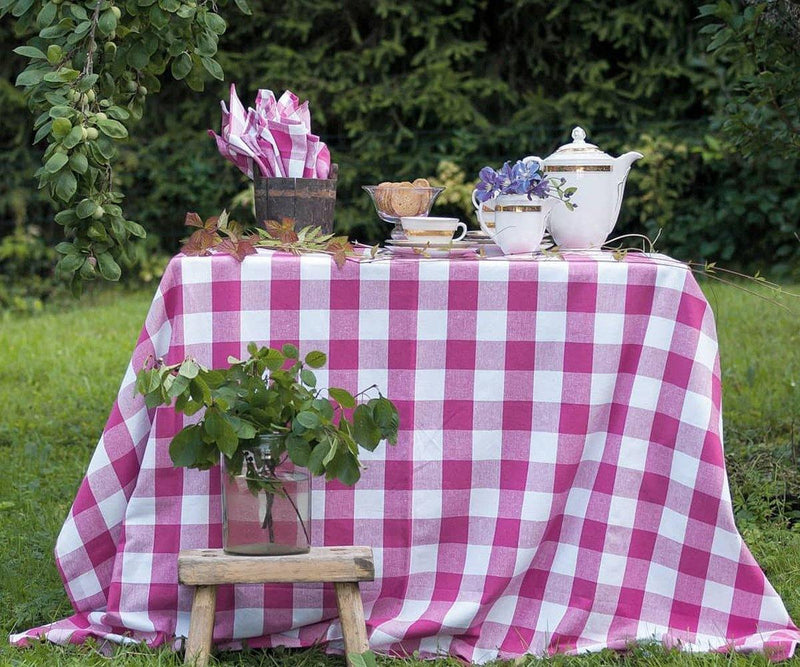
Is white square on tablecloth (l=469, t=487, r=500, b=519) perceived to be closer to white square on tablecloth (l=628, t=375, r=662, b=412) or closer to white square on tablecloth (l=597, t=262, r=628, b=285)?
white square on tablecloth (l=628, t=375, r=662, b=412)

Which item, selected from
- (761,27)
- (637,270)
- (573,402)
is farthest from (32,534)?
(761,27)

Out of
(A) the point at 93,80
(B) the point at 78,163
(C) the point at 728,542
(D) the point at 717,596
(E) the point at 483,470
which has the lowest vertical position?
(D) the point at 717,596

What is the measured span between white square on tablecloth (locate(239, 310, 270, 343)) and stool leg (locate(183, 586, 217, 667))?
49 centimetres

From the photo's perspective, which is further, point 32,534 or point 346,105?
point 346,105

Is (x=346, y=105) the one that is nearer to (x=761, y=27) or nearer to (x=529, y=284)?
(x=761, y=27)

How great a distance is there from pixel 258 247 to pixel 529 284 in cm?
56

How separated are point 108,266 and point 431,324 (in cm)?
79

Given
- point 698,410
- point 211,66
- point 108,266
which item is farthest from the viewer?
point 211,66

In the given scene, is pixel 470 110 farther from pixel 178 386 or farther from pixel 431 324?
pixel 178 386

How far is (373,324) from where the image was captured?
2.06 metres

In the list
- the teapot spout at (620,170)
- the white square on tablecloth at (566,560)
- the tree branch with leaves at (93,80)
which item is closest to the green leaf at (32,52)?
the tree branch with leaves at (93,80)

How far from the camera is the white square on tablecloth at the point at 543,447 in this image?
208 cm

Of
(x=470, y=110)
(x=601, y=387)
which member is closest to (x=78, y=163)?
(x=601, y=387)

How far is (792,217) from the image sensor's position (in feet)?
21.2
